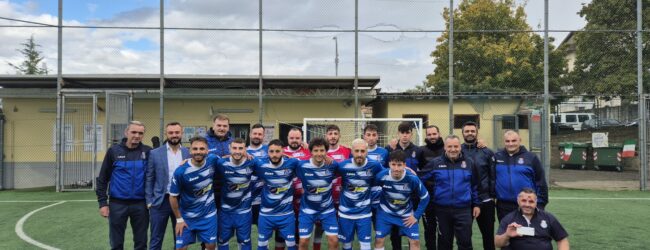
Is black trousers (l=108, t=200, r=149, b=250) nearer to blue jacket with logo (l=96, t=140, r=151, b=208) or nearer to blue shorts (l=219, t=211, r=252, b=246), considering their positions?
blue jacket with logo (l=96, t=140, r=151, b=208)

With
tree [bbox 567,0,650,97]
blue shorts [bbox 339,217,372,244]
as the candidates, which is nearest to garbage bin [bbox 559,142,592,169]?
tree [bbox 567,0,650,97]

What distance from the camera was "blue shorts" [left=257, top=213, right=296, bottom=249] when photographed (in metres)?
4.45

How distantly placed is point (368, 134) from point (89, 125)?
11.4 m

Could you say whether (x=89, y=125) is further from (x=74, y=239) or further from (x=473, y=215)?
(x=473, y=215)

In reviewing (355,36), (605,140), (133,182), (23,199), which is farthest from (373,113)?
(133,182)

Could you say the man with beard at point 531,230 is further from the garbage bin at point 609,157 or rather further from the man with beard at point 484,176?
the garbage bin at point 609,157

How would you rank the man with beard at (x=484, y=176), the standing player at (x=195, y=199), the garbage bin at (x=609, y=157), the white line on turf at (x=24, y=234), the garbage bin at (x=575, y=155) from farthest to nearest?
the garbage bin at (x=575, y=155) → the garbage bin at (x=609, y=157) → the white line on turf at (x=24, y=234) → the man with beard at (x=484, y=176) → the standing player at (x=195, y=199)

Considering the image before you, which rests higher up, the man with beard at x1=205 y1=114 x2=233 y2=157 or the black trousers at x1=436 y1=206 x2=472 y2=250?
the man with beard at x1=205 y1=114 x2=233 y2=157

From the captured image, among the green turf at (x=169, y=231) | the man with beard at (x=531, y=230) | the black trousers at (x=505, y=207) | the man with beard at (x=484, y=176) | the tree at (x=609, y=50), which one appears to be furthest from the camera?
the tree at (x=609, y=50)

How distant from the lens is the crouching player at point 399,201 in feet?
14.4

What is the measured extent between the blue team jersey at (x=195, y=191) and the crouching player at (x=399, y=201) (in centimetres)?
173

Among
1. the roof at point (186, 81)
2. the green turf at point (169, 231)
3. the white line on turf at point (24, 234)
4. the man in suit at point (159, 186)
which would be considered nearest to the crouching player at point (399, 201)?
the green turf at point (169, 231)

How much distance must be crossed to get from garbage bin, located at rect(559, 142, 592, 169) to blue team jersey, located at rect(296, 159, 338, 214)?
17.4 metres

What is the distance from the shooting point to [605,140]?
1562cm
